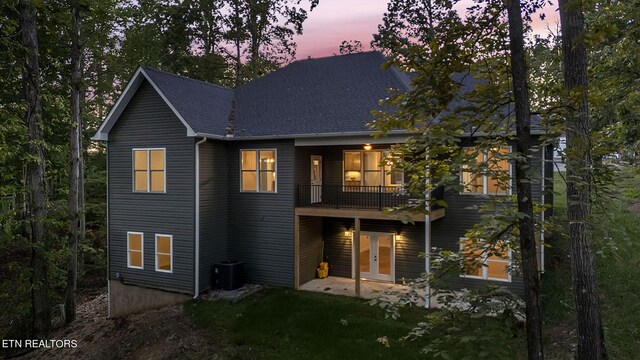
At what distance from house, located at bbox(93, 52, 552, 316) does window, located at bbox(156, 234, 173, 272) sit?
1.5 inches

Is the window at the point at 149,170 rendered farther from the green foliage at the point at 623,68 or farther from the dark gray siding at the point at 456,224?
the green foliage at the point at 623,68

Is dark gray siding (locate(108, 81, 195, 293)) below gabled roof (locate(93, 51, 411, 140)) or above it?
below

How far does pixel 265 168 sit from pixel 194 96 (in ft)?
13.0

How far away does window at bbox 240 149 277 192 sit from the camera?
48.8ft

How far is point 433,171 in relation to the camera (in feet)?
15.4

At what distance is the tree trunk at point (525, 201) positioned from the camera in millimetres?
3834

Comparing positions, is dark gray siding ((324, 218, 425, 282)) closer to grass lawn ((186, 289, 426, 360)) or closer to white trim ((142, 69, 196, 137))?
grass lawn ((186, 289, 426, 360))

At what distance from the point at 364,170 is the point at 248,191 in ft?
14.1

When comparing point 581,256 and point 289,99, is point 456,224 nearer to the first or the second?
point 581,256

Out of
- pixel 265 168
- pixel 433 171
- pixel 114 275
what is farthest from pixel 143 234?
pixel 433 171

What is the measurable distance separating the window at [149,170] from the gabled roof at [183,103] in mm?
1643

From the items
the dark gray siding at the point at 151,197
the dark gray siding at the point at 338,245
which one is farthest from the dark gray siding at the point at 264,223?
the dark gray siding at the point at 338,245

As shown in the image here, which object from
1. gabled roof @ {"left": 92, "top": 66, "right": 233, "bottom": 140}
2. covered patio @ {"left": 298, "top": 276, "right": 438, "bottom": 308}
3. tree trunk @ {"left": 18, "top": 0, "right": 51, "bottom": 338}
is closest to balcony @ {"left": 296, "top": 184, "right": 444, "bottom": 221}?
covered patio @ {"left": 298, "top": 276, "right": 438, "bottom": 308}

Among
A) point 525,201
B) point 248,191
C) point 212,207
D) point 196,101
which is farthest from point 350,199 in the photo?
point 525,201
